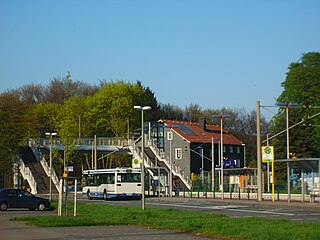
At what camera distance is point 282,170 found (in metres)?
69.2

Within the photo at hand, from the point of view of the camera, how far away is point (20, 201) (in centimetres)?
4209

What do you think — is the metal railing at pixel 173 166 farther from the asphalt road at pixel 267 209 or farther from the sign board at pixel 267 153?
the asphalt road at pixel 267 209

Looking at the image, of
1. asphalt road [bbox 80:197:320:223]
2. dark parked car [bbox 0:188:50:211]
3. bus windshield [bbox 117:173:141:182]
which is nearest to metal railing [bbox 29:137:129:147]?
bus windshield [bbox 117:173:141:182]

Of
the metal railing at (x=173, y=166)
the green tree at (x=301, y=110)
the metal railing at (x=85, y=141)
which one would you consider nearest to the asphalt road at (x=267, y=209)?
the green tree at (x=301, y=110)

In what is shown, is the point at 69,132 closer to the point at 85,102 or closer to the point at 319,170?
the point at 85,102

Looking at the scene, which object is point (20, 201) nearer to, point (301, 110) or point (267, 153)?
point (267, 153)

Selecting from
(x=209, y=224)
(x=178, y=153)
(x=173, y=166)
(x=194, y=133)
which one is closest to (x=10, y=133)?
(x=173, y=166)

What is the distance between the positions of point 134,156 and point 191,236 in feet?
229

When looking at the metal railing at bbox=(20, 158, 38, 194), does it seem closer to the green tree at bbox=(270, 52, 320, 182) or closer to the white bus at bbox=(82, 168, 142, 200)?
the white bus at bbox=(82, 168, 142, 200)

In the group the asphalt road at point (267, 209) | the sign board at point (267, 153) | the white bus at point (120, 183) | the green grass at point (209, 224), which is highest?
the sign board at point (267, 153)

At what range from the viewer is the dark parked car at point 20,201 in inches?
1647

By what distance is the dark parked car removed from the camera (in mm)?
41844

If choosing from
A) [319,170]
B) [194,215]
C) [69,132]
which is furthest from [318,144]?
[194,215]

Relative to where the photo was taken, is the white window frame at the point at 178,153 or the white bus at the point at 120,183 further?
the white window frame at the point at 178,153
